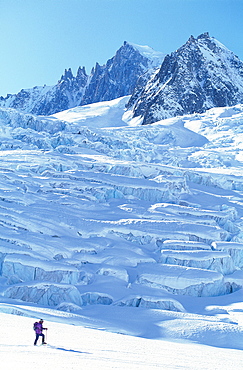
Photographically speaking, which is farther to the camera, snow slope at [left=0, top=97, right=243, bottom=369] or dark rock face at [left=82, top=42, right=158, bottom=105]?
dark rock face at [left=82, top=42, right=158, bottom=105]

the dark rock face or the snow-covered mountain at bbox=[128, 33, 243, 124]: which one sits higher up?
the dark rock face

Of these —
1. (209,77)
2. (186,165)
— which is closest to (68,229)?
(186,165)

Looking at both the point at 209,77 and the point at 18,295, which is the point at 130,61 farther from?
the point at 18,295

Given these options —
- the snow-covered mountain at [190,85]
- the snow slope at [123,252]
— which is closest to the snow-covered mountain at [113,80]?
the snow-covered mountain at [190,85]

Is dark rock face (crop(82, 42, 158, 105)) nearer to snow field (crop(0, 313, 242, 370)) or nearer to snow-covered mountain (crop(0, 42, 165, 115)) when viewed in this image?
snow-covered mountain (crop(0, 42, 165, 115))

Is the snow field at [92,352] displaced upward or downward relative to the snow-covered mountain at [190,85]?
downward

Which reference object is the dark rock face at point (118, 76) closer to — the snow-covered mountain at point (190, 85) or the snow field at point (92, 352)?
the snow-covered mountain at point (190, 85)

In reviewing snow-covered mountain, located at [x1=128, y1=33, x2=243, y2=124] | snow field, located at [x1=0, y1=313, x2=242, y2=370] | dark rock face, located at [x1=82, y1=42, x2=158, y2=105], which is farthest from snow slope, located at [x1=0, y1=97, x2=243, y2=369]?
dark rock face, located at [x1=82, y1=42, x2=158, y2=105]

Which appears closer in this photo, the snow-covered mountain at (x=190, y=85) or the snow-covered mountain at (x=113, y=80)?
the snow-covered mountain at (x=190, y=85)
